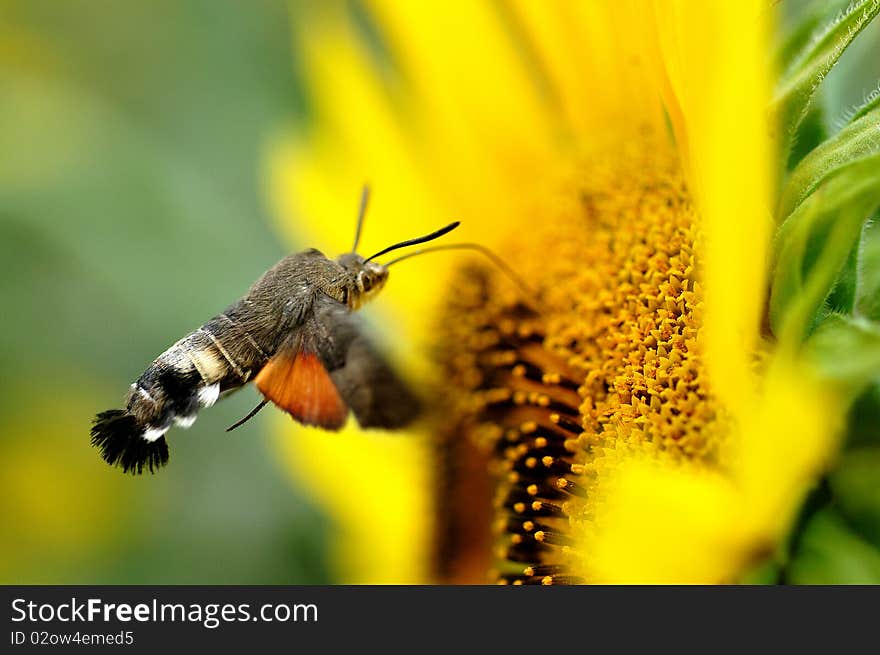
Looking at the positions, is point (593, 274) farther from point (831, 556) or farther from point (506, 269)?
point (831, 556)

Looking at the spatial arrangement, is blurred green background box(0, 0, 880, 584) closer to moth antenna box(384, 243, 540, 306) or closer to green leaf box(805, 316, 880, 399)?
moth antenna box(384, 243, 540, 306)

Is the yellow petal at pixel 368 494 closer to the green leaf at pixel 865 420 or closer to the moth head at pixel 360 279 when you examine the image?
the moth head at pixel 360 279

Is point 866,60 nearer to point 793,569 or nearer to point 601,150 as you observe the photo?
point 601,150

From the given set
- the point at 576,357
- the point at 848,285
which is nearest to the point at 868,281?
the point at 848,285

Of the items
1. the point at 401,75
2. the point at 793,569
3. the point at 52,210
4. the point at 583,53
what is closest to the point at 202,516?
the point at 52,210

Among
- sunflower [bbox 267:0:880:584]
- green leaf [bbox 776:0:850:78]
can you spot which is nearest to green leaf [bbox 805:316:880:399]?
sunflower [bbox 267:0:880:584]

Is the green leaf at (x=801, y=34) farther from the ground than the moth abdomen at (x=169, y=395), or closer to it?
farther from the ground

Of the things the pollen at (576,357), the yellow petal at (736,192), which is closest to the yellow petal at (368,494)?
the pollen at (576,357)
